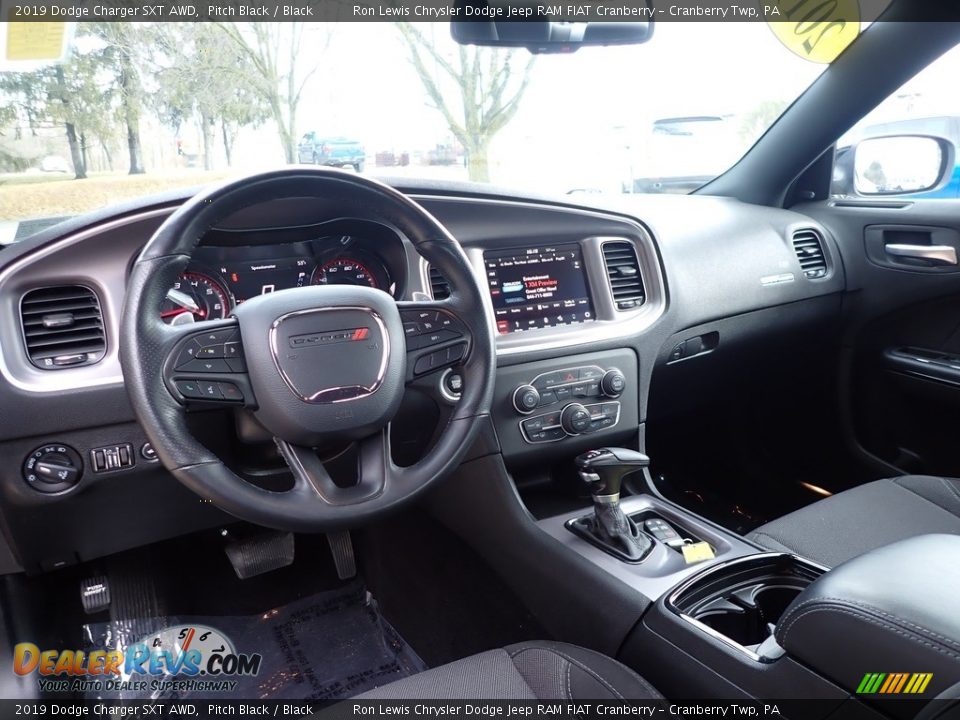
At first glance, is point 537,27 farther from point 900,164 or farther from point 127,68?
point 900,164

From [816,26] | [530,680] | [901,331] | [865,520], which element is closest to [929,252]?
[901,331]

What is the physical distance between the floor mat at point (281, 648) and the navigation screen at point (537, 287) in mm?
961

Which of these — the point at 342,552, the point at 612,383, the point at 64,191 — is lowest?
the point at 342,552

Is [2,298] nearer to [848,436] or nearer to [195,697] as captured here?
[195,697]

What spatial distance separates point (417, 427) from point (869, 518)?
1.17m

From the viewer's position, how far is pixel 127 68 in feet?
5.72

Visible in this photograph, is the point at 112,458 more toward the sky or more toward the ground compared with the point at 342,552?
more toward the sky

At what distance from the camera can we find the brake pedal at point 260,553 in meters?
2.13

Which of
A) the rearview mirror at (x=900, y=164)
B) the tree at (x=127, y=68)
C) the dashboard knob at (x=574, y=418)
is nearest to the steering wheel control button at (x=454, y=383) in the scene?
the dashboard knob at (x=574, y=418)

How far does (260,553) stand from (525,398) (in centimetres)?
90

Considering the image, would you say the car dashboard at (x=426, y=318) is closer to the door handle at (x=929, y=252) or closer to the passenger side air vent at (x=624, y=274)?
the passenger side air vent at (x=624, y=274)

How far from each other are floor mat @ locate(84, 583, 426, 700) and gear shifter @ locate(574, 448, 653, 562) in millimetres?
705

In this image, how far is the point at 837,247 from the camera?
2805 millimetres

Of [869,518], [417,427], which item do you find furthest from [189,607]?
[869,518]
